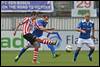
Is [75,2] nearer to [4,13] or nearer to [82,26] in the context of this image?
[4,13]

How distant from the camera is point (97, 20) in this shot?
106 feet

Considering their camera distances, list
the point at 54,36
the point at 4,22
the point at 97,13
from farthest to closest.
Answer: the point at 97,13, the point at 4,22, the point at 54,36

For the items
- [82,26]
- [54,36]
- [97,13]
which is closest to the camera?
[82,26]

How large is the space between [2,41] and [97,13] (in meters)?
6.36

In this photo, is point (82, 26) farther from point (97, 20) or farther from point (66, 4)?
point (66, 4)

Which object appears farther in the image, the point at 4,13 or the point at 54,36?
the point at 4,13

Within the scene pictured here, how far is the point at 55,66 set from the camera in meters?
18.5

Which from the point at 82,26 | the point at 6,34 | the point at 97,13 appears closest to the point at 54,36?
the point at 6,34

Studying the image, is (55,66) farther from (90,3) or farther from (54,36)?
(90,3)

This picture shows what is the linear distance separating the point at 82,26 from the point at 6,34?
1081 cm

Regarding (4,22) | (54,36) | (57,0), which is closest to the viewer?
(54,36)

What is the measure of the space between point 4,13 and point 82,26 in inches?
580

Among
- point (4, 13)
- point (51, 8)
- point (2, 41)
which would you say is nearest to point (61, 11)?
point (51, 8)

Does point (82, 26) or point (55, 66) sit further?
point (82, 26)
